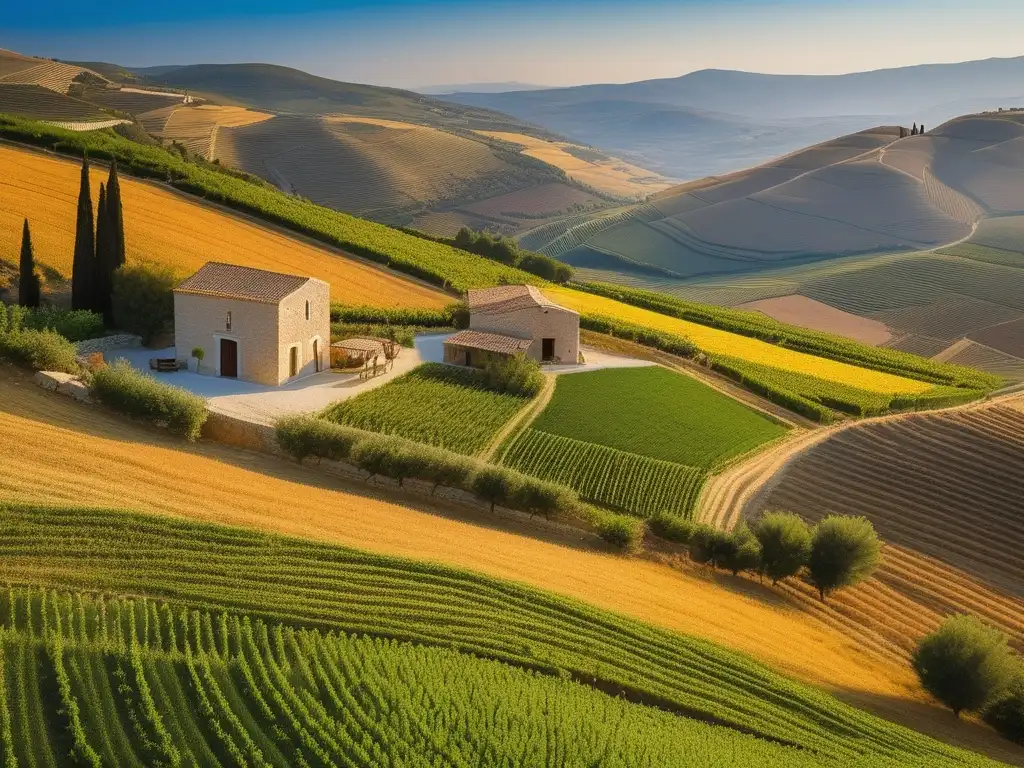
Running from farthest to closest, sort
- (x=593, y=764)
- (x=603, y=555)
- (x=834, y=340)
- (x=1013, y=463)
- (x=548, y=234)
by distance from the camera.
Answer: (x=548, y=234) → (x=834, y=340) → (x=1013, y=463) → (x=603, y=555) → (x=593, y=764)

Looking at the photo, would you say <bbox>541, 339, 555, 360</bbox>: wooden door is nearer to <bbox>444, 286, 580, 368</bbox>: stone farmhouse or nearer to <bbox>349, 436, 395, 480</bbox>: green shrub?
<bbox>444, 286, 580, 368</bbox>: stone farmhouse

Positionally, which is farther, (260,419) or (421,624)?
(260,419)

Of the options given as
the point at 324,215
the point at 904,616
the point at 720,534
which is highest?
the point at 324,215

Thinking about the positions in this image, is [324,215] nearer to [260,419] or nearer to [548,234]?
[260,419]

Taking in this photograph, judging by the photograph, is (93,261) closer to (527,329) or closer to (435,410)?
(435,410)

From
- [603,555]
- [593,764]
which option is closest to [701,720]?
[593,764]

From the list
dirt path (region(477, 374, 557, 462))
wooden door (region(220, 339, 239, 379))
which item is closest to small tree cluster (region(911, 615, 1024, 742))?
dirt path (region(477, 374, 557, 462))

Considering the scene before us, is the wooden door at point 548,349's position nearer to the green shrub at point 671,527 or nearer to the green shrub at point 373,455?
the green shrub at point 671,527
